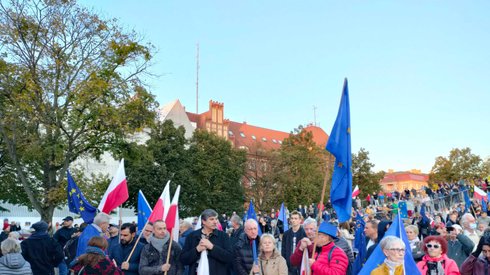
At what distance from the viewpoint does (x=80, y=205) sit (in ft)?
39.4

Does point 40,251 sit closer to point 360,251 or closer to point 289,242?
point 289,242

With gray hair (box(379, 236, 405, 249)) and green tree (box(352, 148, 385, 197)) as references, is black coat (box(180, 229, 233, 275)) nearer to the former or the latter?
gray hair (box(379, 236, 405, 249))

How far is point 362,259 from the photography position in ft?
26.8

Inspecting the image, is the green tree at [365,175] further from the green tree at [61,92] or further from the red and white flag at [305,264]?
the red and white flag at [305,264]

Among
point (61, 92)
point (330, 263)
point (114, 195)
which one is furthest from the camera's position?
point (61, 92)

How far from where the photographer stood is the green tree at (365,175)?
62.8 metres

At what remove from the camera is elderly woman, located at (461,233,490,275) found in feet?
20.3

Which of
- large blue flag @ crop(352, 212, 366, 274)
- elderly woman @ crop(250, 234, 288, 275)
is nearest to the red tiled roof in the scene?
large blue flag @ crop(352, 212, 366, 274)

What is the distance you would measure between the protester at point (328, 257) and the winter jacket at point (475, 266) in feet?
6.60

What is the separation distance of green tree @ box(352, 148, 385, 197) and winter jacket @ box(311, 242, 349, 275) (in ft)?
193

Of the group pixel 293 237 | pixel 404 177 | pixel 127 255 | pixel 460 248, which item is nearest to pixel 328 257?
pixel 293 237

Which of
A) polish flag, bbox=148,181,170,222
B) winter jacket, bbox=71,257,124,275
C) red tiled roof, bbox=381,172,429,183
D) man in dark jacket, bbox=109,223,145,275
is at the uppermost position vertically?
red tiled roof, bbox=381,172,429,183

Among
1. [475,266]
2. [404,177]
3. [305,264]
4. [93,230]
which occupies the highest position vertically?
[404,177]

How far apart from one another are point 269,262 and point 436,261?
6.97 feet
